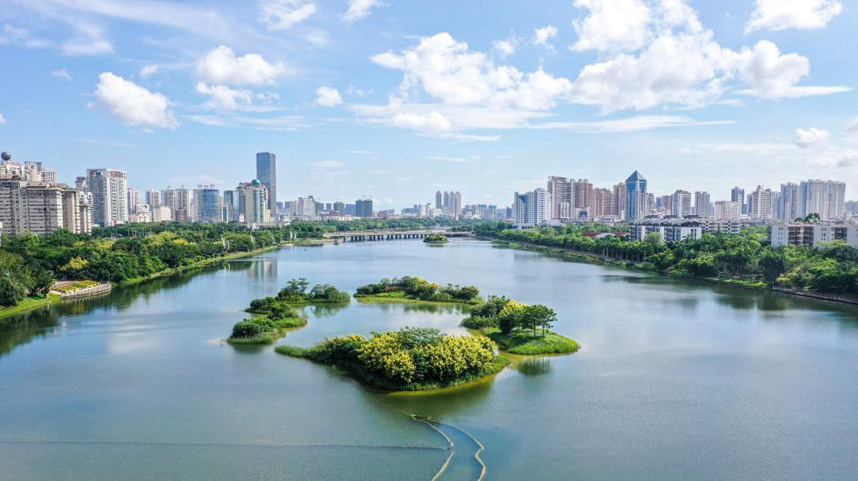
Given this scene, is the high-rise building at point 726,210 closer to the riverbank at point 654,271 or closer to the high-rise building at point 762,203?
the high-rise building at point 762,203

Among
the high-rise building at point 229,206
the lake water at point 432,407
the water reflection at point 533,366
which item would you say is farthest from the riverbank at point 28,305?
the high-rise building at point 229,206

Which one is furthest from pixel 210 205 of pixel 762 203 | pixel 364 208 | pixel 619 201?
pixel 762 203

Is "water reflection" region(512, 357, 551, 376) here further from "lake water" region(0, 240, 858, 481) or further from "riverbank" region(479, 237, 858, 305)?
"riverbank" region(479, 237, 858, 305)

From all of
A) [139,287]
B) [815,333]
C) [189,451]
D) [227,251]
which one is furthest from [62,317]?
[227,251]

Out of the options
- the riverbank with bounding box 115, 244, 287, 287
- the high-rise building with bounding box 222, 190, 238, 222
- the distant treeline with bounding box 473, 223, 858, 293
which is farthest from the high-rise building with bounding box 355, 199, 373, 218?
the distant treeline with bounding box 473, 223, 858, 293

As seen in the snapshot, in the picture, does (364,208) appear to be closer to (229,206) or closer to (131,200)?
(229,206)
